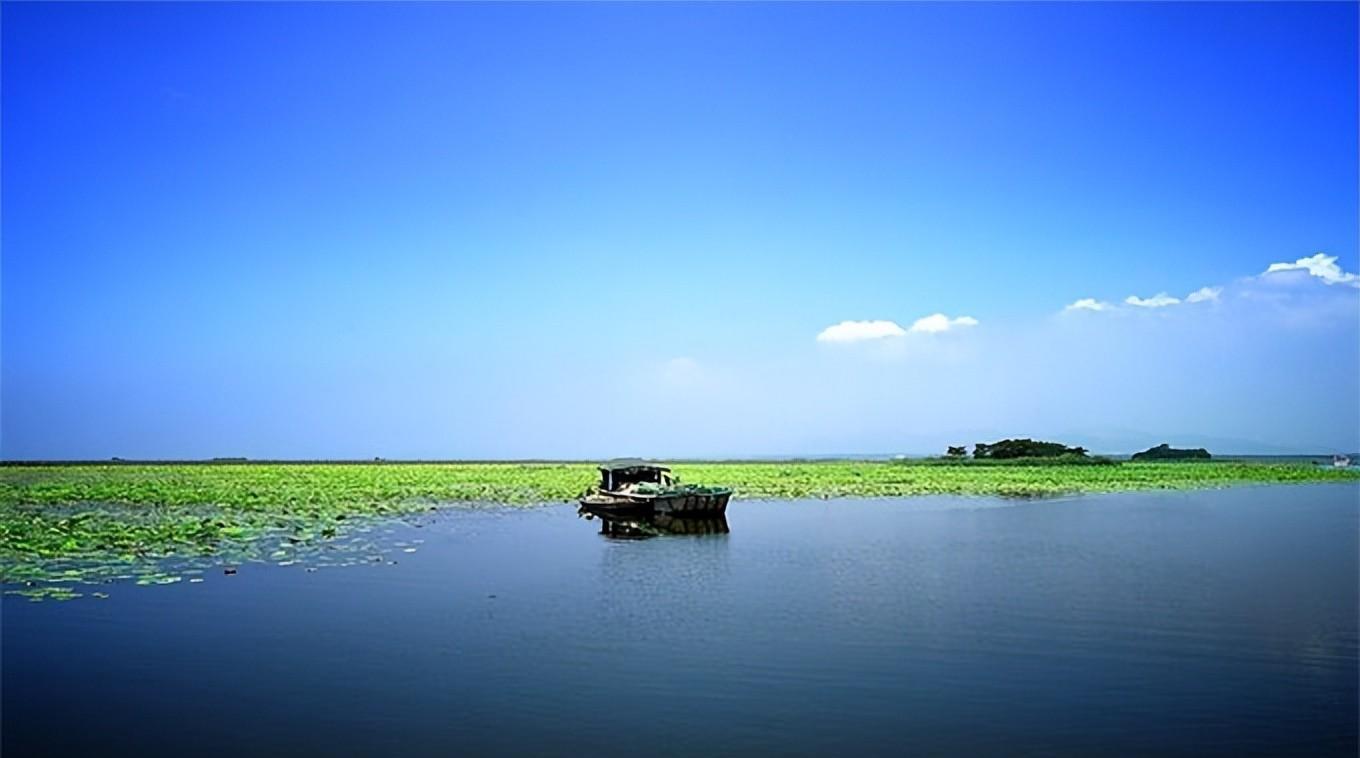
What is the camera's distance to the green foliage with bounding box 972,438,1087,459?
106375 millimetres

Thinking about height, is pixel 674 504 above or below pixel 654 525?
above

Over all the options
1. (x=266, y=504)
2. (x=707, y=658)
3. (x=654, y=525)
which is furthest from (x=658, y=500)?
(x=707, y=658)

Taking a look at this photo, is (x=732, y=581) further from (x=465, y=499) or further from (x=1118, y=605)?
(x=465, y=499)

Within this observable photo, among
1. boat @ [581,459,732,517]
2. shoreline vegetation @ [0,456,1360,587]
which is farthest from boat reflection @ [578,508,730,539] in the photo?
shoreline vegetation @ [0,456,1360,587]

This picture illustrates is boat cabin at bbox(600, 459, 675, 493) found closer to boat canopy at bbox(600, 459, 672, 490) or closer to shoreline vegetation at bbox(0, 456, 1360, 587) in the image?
boat canopy at bbox(600, 459, 672, 490)

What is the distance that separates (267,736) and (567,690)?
3.51 m

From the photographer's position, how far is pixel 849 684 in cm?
1212

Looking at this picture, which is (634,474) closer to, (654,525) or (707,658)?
(654,525)

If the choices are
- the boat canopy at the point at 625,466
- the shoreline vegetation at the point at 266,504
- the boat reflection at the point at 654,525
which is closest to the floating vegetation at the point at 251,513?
the shoreline vegetation at the point at 266,504

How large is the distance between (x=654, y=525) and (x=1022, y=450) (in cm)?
8599

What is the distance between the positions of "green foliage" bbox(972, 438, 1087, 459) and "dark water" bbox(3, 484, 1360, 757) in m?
85.2

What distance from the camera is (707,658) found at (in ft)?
44.5

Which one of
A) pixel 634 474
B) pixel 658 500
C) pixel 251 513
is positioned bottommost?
pixel 251 513

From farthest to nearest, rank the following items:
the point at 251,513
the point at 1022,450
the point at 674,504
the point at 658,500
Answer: the point at 1022,450 < the point at 674,504 < the point at 658,500 < the point at 251,513
